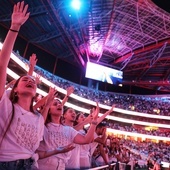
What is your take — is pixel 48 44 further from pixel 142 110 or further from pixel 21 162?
pixel 21 162

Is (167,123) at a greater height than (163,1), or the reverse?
(163,1)

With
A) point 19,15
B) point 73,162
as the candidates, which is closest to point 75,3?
point 73,162

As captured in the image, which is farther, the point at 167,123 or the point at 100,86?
the point at 100,86

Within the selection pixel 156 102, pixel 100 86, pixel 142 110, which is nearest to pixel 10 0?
pixel 100 86

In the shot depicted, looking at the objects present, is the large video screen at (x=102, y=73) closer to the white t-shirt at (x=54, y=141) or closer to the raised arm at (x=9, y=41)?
the white t-shirt at (x=54, y=141)

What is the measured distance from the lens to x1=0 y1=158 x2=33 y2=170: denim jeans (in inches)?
70.1

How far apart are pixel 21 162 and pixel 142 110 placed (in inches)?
1657

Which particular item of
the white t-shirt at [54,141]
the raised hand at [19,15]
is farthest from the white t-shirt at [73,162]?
the raised hand at [19,15]

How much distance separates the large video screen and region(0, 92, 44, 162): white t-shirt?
2697 centimetres

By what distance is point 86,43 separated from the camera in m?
30.5

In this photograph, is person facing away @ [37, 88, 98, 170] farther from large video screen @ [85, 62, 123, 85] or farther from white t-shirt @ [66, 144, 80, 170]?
large video screen @ [85, 62, 123, 85]

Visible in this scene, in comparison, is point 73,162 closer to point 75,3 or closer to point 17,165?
point 17,165

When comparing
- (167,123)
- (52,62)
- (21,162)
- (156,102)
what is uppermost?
(52,62)

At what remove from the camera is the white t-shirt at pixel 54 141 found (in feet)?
8.38
